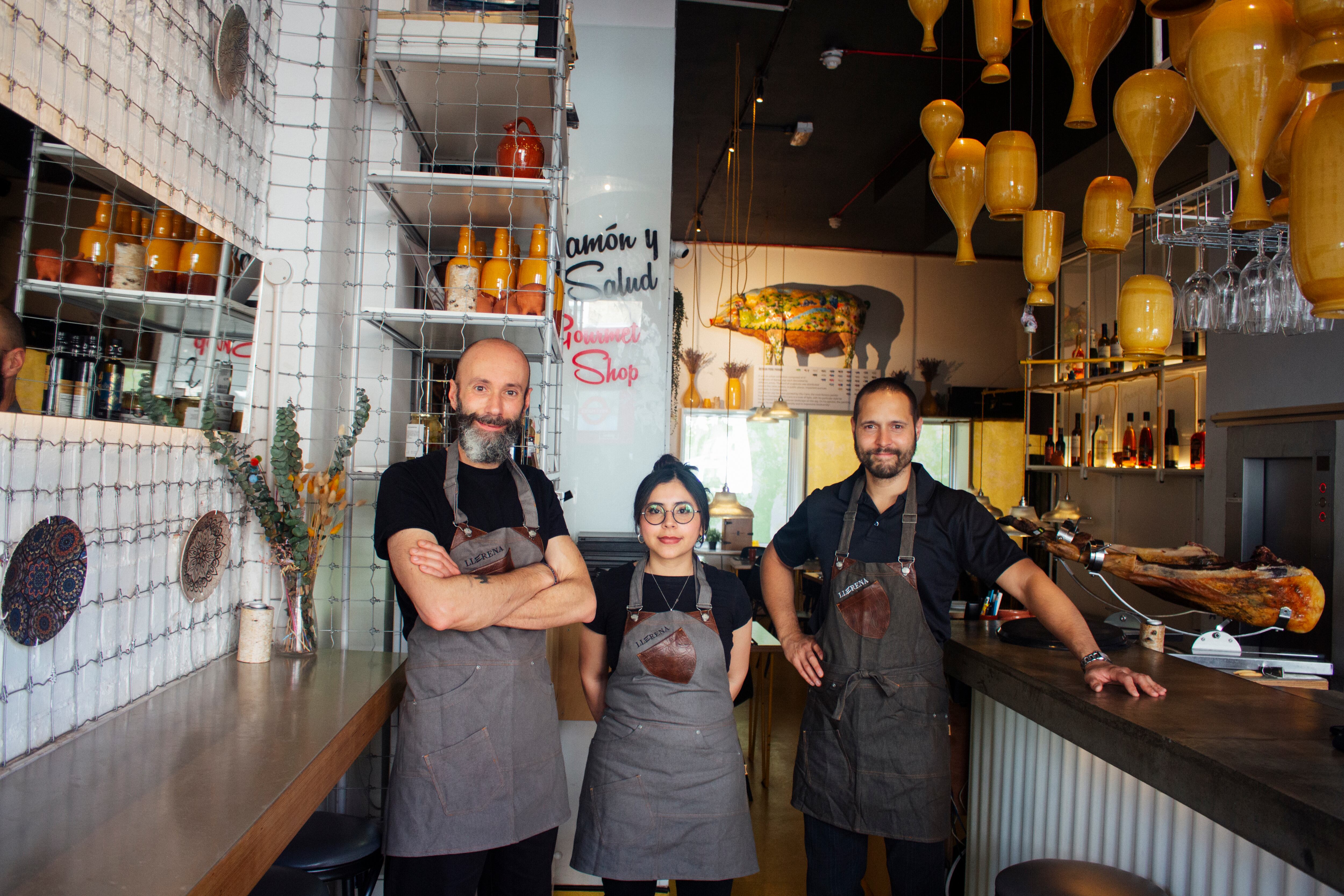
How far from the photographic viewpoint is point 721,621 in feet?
6.80

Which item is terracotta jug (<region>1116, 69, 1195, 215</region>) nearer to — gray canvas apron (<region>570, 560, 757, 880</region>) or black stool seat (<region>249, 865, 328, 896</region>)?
gray canvas apron (<region>570, 560, 757, 880</region>)

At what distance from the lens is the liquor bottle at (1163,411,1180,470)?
5680 mm

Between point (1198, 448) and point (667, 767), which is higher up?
point (1198, 448)

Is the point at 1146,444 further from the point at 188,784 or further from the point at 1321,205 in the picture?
the point at 188,784

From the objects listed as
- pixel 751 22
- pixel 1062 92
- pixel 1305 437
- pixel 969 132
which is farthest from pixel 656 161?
pixel 1305 437

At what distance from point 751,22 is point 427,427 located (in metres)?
3.10

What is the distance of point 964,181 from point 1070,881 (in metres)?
1.56

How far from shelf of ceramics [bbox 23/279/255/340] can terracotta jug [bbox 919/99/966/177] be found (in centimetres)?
175

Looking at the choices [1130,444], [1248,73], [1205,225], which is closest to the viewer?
[1248,73]

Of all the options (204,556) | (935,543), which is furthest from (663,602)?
(204,556)

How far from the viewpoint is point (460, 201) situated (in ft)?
8.44

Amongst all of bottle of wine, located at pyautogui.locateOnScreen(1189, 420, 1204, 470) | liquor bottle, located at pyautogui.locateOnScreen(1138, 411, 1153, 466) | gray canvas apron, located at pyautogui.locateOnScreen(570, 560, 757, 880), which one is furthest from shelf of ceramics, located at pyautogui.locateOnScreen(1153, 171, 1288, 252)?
liquor bottle, located at pyautogui.locateOnScreen(1138, 411, 1153, 466)

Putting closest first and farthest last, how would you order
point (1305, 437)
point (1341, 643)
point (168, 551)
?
1. point (168, 551)
2. point (1341, 643)
3. point (1305, 437)

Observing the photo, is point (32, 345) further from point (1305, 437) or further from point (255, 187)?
point (1305, 437)
